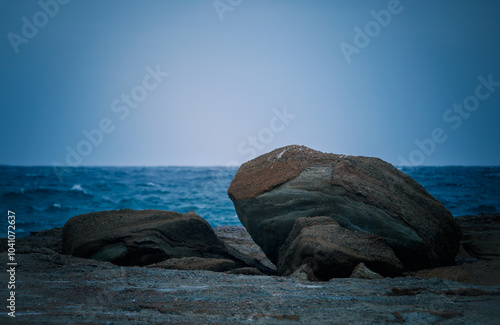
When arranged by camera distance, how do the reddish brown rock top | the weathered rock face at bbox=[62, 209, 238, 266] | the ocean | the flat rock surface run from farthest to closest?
the ocean → the reddish brown rock top → the weathered rock face at bbox=[62, 209, 238, 266] → the flat rock surface

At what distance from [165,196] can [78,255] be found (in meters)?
15.7

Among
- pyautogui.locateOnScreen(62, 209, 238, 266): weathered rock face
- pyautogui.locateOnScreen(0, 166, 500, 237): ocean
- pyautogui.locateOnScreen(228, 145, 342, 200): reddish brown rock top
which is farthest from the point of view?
pyautogui.locateOnScreen(0, 166, 500, 237): ocean

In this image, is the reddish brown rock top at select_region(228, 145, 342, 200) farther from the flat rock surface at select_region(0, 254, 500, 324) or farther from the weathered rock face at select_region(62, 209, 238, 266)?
the flat rock surface at select_region(0, 254, 500, 324)

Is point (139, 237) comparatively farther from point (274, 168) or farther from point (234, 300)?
point (234, 300)

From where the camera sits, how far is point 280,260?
18.4 ft

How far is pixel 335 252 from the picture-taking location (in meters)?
4.61

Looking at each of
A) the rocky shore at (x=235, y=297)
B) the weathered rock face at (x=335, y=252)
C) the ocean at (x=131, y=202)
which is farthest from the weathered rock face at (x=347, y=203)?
the ocean at (x=131, y=202)

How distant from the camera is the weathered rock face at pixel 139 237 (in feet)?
19.7

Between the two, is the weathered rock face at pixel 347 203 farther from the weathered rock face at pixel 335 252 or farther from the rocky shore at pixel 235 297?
the rocky shore at pixel 235 297

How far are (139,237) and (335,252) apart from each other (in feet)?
9.92

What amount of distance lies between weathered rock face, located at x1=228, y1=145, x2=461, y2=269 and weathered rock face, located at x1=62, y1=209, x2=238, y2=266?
80cm

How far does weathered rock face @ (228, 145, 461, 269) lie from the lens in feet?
18.1

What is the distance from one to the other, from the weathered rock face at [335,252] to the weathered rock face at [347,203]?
1.44 ft

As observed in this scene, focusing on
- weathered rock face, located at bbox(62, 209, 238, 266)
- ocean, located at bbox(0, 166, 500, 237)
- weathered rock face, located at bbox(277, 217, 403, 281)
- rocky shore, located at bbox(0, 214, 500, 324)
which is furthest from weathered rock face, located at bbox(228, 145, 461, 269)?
ocean, located at bbox(0, 166, 500, 237)
